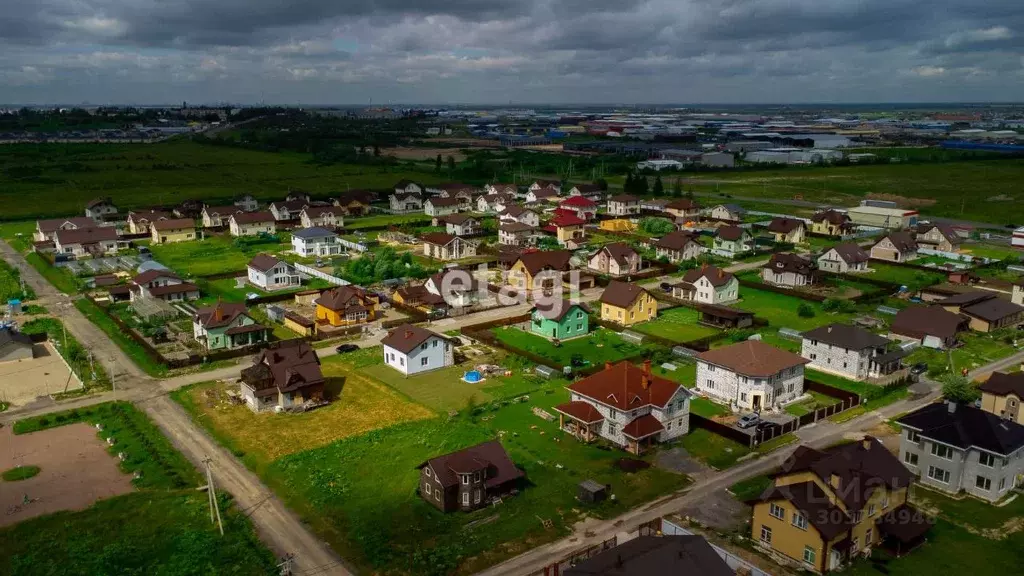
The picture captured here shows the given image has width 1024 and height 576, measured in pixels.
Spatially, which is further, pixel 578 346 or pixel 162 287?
pixel 162 287

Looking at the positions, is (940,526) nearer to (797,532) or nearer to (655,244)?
(797,532)

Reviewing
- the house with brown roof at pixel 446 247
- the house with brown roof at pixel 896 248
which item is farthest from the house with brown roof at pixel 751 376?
the house with brown roof at pixel 896 248

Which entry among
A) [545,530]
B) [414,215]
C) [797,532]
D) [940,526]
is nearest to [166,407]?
[545,530]

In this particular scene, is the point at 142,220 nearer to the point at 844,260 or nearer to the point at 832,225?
the point at 844,260

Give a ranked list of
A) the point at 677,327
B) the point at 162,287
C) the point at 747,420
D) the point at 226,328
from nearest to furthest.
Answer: the point at 747,420
the point at 226,328
the point at 677,327
the point at 162,287

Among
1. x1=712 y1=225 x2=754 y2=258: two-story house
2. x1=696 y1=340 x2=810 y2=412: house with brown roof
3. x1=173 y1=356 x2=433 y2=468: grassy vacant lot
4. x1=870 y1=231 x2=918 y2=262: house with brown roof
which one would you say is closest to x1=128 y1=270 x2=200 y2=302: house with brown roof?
x1=173 y1=356 x2=433 y2=468: grassy vacant lot

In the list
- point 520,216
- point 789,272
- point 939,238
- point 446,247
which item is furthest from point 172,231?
point 939,238

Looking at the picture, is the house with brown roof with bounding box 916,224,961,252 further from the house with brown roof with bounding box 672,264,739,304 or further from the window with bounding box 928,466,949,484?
the window with bounding box 928,466,949,484
